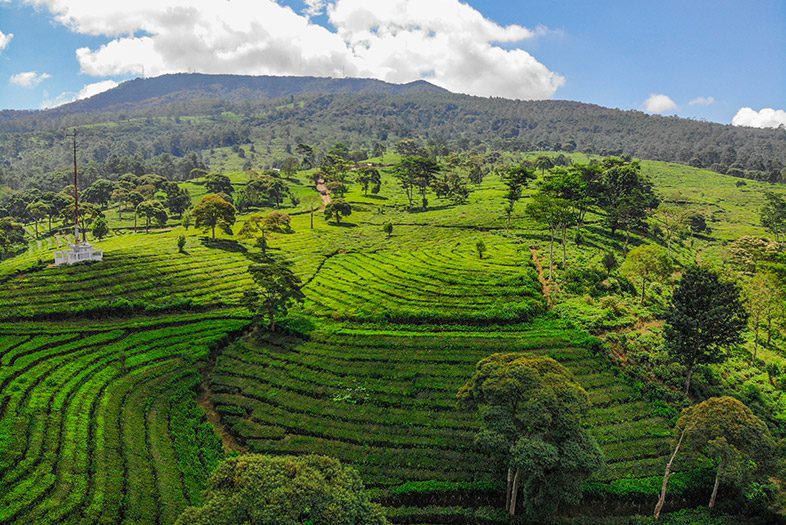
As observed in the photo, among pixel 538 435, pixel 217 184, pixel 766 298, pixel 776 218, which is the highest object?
pixel 776 218

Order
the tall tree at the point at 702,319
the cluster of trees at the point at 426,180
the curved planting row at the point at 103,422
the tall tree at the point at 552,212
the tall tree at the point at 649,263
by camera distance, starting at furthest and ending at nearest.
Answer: the cluster of trees at the point at 426,180 < the tall tree at the point at 552,212 < the tall tree at the point at 649,263 < the tall tree at the point at 702,319 < the curved planting row at the point at 103,422

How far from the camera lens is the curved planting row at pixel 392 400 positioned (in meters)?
34.2

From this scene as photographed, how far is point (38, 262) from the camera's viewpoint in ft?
218

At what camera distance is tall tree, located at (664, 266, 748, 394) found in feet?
130

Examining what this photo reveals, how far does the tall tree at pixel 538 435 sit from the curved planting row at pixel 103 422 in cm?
1869

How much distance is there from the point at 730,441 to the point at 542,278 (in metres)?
38.8

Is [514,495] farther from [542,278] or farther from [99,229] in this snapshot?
[99,229]

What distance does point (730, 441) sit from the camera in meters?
28.5

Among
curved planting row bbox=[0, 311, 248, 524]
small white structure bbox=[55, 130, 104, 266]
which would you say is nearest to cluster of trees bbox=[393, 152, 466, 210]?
small white structure bbox=[55, 130, 104, 266]

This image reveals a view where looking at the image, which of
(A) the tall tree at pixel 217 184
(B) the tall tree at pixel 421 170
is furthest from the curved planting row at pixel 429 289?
(A) the tall tree at pixel 217 184

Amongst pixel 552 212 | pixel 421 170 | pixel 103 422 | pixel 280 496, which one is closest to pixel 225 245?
A: pixel 421 170

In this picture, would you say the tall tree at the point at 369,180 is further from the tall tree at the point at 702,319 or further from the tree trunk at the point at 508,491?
the tree trunk at the point at 508,491

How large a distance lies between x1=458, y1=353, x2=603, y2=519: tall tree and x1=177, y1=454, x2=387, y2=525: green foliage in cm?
925

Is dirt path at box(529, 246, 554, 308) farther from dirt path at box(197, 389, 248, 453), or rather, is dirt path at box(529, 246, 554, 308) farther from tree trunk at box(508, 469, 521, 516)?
dirt path at box(197, 389, 248, 453)
